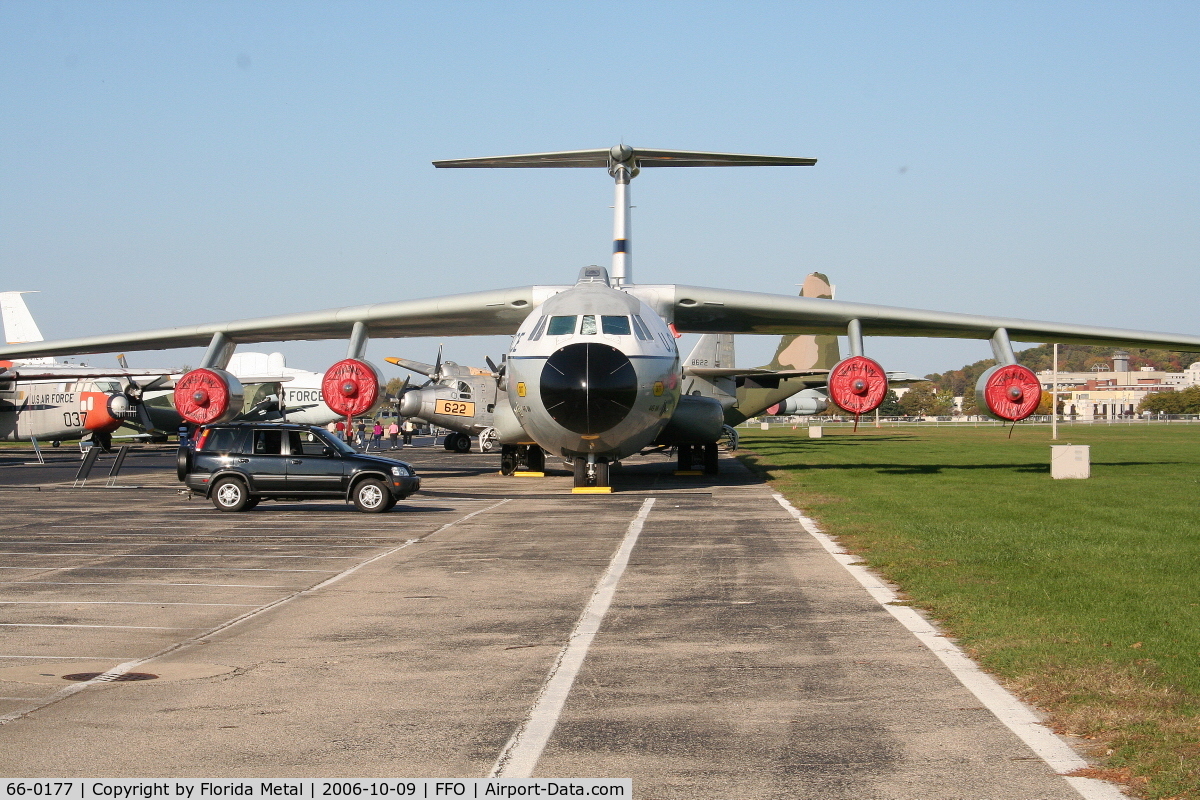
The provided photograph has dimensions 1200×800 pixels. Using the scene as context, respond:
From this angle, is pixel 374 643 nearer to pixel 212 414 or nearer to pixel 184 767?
pixel 184 767

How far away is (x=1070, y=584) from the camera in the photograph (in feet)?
35.5

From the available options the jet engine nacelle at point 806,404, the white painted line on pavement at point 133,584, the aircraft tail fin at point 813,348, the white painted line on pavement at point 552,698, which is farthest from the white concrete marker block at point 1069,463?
the jet engine nacelle at point 806,404

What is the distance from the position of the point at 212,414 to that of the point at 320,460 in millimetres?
7744

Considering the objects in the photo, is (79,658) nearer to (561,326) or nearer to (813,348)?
(561,326)

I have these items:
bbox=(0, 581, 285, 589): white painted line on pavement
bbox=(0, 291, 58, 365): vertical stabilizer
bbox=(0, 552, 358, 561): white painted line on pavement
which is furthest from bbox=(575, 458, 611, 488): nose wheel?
bbox=(0, 291, 58, 365): vertical stabilizer

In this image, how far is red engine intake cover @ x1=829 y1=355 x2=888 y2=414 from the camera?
82.5 ft

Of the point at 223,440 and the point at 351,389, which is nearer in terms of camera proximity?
the point at 223,440

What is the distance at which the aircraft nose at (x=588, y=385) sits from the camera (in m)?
20.9

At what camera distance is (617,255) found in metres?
29.8

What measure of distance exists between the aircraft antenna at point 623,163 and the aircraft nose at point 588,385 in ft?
21.4

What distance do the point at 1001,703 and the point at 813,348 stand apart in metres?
46.7

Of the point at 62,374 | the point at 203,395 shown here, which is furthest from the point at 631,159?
the point at 62,374

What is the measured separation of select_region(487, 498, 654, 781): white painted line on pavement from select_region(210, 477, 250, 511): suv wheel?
410 inches

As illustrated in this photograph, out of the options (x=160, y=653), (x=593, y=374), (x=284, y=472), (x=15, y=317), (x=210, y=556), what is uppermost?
(x=15, y=317)
